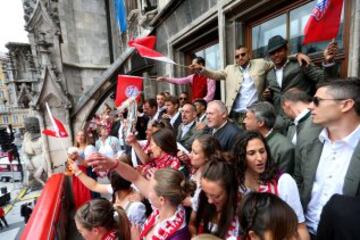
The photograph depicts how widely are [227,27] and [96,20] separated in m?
11.3

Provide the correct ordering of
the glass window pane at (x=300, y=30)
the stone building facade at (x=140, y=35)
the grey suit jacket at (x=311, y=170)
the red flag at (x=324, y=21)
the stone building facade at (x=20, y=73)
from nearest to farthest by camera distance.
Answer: the grey suit jacket at (x=311, y=170)
the red flag at (x=324, y=21)
the glass window pane at (x=300, y=30)
the stone building facade at (x=140, y=35)
the stone building facade at (x=20, y=73)

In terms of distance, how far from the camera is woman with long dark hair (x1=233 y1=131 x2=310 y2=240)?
145cm

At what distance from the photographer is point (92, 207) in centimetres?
159

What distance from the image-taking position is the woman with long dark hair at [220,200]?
54.5 inches

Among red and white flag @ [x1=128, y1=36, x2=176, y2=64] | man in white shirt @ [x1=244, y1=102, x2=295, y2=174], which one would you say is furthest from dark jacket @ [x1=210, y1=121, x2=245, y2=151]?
red and white flag @ [x1=128, y1=36, x2=176, y2=64]

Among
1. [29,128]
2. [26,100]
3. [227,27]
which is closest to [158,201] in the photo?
[227,27]

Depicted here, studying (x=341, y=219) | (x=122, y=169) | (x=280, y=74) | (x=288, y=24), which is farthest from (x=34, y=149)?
(x=341, y=219)

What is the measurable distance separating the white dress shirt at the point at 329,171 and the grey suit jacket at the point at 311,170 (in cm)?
3

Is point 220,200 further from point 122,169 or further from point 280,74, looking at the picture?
point 280,74

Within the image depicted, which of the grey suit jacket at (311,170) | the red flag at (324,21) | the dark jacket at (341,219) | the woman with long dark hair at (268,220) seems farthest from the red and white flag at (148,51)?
the dark jacket at (341,219)

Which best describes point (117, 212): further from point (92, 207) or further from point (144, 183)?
point (144, 183)

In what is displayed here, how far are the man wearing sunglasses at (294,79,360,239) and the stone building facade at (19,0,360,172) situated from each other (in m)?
1.12

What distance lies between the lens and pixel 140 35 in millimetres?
8312

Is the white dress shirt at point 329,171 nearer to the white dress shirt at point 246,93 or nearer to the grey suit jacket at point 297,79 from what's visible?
the grey suit jacket at point 297,79
